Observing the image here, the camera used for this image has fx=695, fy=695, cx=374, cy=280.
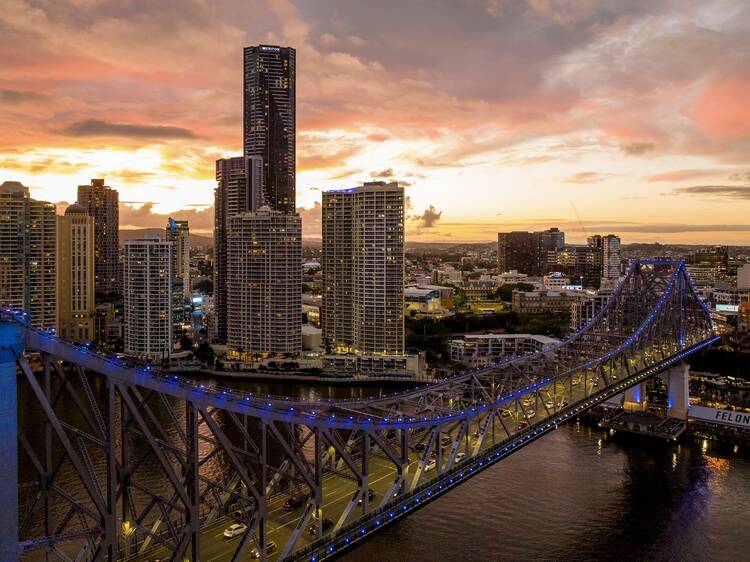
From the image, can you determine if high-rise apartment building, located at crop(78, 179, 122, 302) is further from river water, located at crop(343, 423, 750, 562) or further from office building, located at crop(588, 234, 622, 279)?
office building, located at crop(588, 234, 622, 279)

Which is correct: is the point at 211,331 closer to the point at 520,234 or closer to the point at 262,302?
the point at 262,302

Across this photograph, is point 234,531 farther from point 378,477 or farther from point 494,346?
point 494,346

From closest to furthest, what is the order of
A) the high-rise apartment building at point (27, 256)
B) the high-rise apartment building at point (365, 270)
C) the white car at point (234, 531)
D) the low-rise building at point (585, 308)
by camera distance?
1. the white car at point (234, 531)
2. the high-rise apartment building at point (365, 270)
3. the high-rise apartment building at point (27, 256)
4. the low-rise building at point (585, 308)

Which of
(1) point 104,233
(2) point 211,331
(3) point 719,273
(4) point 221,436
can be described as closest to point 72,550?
(4) point 221,436

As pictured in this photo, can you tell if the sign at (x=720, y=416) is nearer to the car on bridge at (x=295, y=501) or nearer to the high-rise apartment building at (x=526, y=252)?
the car on bridge at (x=295, y=501)

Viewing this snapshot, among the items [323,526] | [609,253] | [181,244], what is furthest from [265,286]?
[609,253]

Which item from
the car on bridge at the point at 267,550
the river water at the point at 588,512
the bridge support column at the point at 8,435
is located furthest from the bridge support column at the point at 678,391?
the bridge support column at the point at 8,435

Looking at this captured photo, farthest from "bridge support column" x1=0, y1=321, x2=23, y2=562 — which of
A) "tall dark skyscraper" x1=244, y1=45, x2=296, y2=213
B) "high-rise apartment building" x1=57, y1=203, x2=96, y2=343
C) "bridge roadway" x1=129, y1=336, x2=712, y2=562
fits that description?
"tall dark skyscraper" x1=244, y1=45, x2=296, y2=213
